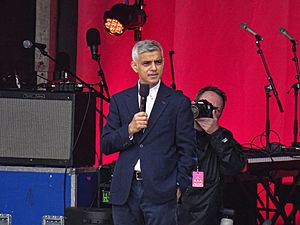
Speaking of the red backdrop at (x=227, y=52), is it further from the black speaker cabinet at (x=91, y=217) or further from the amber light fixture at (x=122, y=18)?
the black speaker cabinet at (x=91, y=217)

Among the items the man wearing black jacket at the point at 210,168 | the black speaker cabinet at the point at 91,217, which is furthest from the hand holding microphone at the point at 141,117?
the black speaker cabinet at the point at 91,217

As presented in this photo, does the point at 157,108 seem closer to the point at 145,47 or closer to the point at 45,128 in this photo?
the point at 145,47

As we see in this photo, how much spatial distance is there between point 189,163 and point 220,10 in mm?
4209

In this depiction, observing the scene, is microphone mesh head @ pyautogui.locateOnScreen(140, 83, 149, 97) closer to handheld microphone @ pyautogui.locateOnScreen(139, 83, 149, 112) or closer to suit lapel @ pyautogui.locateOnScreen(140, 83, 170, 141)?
handheld microphone @ pyautogui.locateOnScreen(139, 83, 149, 112)

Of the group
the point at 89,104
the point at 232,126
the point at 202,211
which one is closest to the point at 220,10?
the point at 232,126

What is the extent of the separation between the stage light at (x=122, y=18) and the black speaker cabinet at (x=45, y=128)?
262 cm

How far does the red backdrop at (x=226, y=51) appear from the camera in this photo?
760 cm

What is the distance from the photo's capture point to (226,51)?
7871 mm

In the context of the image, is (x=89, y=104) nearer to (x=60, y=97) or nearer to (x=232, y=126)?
(x=60, y=97)

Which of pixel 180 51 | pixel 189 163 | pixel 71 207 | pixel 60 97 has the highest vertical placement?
pixel 180 51

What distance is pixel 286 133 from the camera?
7.62 metres

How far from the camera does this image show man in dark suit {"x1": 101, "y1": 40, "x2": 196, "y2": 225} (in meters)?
3.85

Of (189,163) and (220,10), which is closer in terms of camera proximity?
(189,163)

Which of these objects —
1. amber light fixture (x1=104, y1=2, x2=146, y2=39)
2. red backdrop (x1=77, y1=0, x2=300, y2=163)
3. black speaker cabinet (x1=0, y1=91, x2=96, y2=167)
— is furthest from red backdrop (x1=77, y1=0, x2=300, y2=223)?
black speaker cabinet (x1=0, y1=91, x2=96, y2=167)
